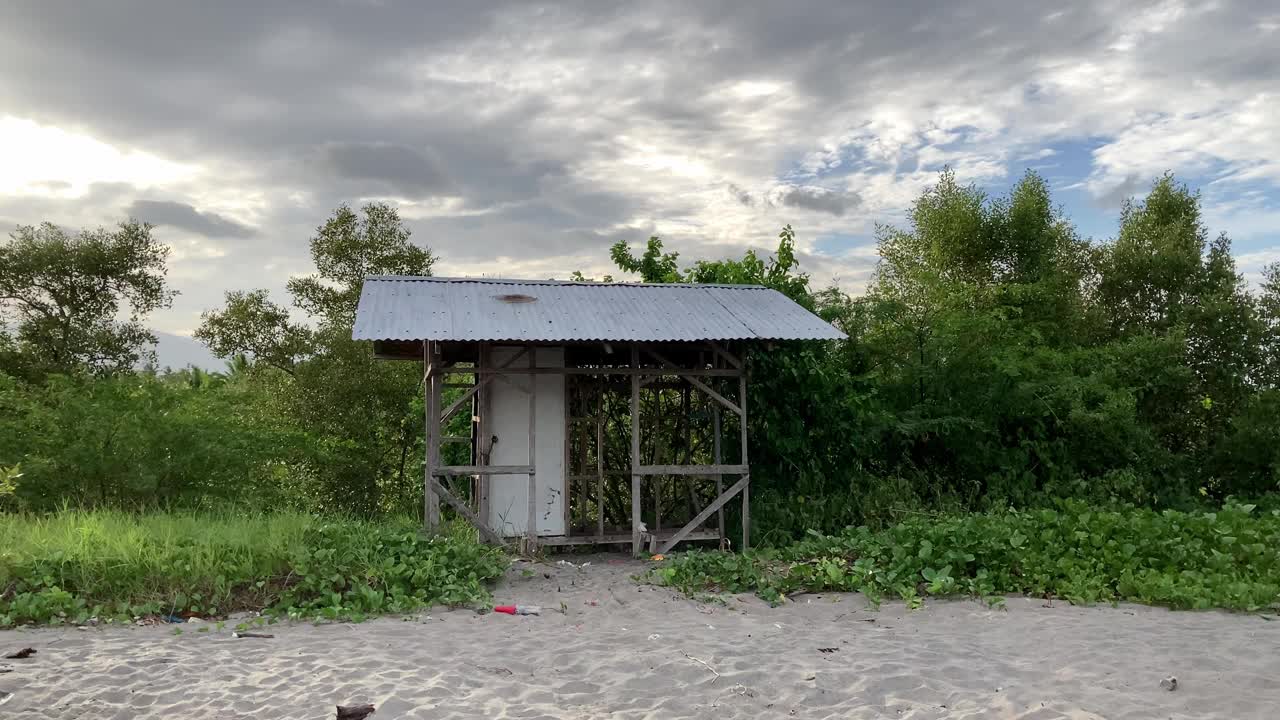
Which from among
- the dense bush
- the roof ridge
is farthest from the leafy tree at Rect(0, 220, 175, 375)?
the roof ridge

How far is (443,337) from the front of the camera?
9.62 meters

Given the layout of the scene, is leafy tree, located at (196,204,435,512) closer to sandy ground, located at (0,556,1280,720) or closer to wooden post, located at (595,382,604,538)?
wooden post, located at (595,382,604,538)

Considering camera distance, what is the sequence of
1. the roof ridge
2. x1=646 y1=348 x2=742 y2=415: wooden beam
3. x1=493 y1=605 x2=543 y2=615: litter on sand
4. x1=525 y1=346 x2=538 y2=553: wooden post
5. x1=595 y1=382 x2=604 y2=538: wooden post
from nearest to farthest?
x1=493 y1=605 x2=543 y2=615: litter on sand < x1=525 y1=346 x2=538 y2=553: wooden post < x1=646 y1=348 x2=742 y2=415: wooden beam < x1=595 y1=382 x2=604 y2=538: wooden post < the roof ridge

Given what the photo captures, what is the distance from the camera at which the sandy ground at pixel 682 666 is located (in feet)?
16.6

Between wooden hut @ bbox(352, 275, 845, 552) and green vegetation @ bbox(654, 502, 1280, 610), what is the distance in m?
2.10

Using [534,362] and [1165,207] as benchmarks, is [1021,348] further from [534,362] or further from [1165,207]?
[1165,207]

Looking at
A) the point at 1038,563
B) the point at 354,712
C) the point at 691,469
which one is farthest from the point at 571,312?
the point at 354,712

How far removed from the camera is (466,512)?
1002 centimetres

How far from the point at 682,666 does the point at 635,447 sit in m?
4.95

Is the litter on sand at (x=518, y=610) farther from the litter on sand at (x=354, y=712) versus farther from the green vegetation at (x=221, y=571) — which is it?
the litter on sand at (x=354, y=712)

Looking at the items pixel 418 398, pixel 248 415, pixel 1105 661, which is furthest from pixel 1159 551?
pixel 248 415

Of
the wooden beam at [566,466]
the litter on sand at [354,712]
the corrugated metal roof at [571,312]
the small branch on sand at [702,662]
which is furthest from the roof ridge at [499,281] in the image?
the litter on sand at [354,712]

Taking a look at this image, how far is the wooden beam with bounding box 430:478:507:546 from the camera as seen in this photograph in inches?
394

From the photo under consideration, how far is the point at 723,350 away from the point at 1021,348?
569 centimetres
